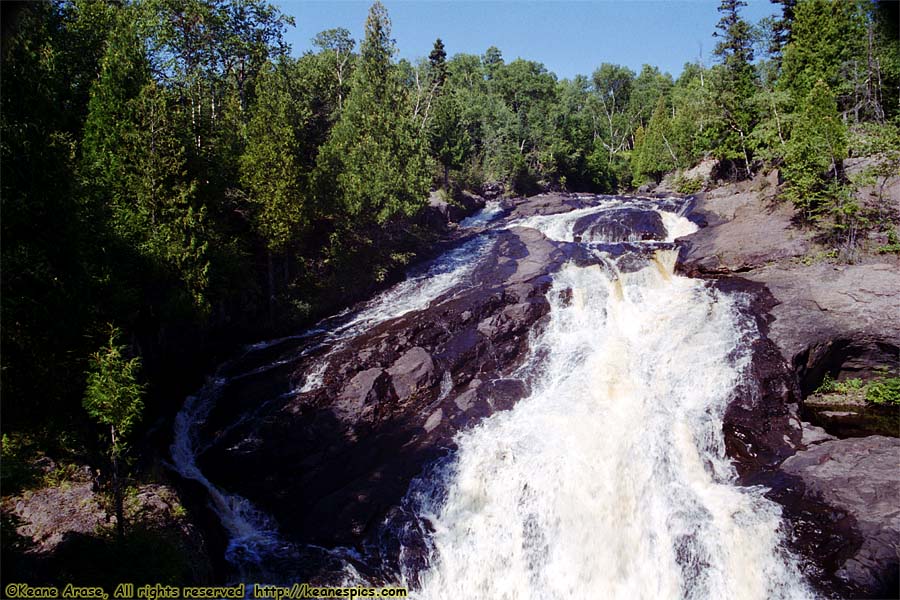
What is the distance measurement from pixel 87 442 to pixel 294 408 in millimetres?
6433

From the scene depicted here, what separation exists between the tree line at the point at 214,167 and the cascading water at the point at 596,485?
5.36 metres

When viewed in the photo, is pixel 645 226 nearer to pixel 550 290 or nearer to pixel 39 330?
pixel 550 290

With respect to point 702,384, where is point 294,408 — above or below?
above

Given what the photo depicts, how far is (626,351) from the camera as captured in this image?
18.7 metres

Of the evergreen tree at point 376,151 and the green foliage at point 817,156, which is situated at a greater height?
the evergreen tree at point 376,151

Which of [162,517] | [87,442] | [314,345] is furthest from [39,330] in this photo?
[314,345]

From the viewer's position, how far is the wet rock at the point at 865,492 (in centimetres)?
1033

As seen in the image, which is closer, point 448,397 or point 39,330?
point 39,330

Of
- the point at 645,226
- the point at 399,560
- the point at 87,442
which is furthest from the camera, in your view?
the point at 645,226

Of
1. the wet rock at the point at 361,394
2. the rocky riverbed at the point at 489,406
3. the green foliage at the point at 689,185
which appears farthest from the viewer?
the green foliage at the point at 689,185

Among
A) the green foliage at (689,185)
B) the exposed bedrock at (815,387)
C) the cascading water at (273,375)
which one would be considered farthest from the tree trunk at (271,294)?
the green foliage at (689,185)

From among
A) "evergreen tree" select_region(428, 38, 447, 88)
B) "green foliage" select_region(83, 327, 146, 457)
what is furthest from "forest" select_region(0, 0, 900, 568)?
"evergreen tree" select_region(428, 38, 447, 88)

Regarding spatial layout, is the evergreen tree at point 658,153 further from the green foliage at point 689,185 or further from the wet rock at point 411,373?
the wet rock at point 411,373

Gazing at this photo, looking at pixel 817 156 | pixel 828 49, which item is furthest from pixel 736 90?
pixel 817 156
